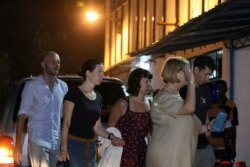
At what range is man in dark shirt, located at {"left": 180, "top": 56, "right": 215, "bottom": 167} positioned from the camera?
340 inches

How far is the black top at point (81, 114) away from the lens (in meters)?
8.52

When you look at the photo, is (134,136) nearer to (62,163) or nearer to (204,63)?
(62,163)

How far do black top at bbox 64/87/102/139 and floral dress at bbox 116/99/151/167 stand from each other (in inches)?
16.7

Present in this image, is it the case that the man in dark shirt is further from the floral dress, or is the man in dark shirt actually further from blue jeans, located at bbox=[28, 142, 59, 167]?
blue jeans, located at bbox=[28, 142, 59, 167]

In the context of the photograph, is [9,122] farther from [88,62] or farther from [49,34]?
[49,34]

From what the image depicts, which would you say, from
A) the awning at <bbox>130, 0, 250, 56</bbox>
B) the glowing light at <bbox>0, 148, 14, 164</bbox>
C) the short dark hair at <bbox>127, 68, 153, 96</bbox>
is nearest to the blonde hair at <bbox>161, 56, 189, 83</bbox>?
the short dark hair at <bbox>127, 68, 153, 96</bbox>

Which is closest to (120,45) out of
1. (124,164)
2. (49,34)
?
(49,34)

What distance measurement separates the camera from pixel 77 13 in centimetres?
4822

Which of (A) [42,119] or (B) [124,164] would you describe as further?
(A) [42,119]

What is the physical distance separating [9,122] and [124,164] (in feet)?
6.04

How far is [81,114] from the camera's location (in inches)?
336

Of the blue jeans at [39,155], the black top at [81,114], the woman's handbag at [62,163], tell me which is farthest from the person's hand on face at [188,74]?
the blue jeans at [39,155]

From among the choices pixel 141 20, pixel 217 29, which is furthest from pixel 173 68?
pixel 141 20

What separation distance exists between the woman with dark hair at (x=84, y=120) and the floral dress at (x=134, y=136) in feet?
0.76
